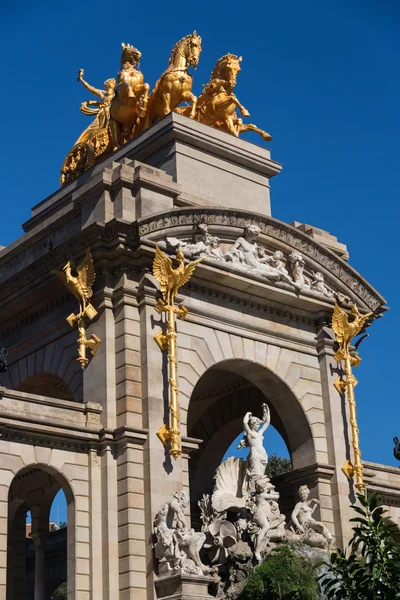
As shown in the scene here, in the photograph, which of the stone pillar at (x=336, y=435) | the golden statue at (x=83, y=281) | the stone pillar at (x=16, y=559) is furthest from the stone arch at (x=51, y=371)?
the stone pillar at (x=336, y=435)

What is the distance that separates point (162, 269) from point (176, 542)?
324 inches

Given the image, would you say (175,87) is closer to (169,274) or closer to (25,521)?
(169,274)

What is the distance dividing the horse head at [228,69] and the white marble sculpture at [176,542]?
1823 centimetres

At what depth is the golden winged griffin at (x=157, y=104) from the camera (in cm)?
4122

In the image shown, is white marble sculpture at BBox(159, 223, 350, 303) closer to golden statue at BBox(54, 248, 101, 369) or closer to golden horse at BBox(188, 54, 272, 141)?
golden statue at BBox(54, 248, 101, 369)

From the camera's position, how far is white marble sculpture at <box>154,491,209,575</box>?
30.5 meters

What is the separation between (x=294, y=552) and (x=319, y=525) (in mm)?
2469

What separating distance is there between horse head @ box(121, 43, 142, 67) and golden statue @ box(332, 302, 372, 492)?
11.9 meters

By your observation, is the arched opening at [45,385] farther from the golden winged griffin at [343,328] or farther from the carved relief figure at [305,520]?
the golden winged griffin at [343,328]

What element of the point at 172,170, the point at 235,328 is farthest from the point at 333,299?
the point at 172,170

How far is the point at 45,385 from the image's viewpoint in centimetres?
3847

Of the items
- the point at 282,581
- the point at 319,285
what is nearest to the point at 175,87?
the point at 319,285

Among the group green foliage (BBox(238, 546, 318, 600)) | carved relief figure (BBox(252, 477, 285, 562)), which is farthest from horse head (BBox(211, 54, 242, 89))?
green foliage (BBox(238, 546, 318, 600))

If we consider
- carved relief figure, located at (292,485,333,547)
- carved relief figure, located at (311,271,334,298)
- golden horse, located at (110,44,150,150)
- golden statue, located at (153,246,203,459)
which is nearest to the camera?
golden statue, located at (153,246,203,459)
